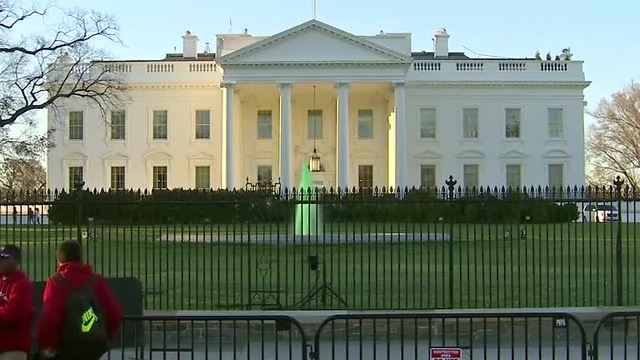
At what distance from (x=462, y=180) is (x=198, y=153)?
67.1 feet

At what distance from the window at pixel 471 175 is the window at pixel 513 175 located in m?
2.39

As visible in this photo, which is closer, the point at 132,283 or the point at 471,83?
the point at 132,283

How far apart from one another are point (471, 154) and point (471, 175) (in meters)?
1.79

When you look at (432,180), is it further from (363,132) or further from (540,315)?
(540,315)

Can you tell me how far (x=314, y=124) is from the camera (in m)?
61.1

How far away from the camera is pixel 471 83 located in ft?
198

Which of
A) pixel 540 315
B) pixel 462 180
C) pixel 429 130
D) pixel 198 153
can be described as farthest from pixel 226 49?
pixel 540 315

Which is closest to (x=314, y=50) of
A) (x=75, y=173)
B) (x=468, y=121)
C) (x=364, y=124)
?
(x=364, y=124)

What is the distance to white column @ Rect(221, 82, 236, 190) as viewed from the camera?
54.9 m

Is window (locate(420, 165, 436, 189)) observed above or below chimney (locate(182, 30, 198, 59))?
below

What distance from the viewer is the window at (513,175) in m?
61.1

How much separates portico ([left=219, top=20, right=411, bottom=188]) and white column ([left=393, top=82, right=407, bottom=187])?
70 mm

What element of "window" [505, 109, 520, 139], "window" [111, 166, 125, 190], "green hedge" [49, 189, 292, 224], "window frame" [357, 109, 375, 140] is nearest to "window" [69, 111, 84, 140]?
"window" [111, 166, 125, 190]

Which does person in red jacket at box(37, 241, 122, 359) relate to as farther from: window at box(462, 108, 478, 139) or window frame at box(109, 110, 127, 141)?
window at box(462, 108, 478, 139)
